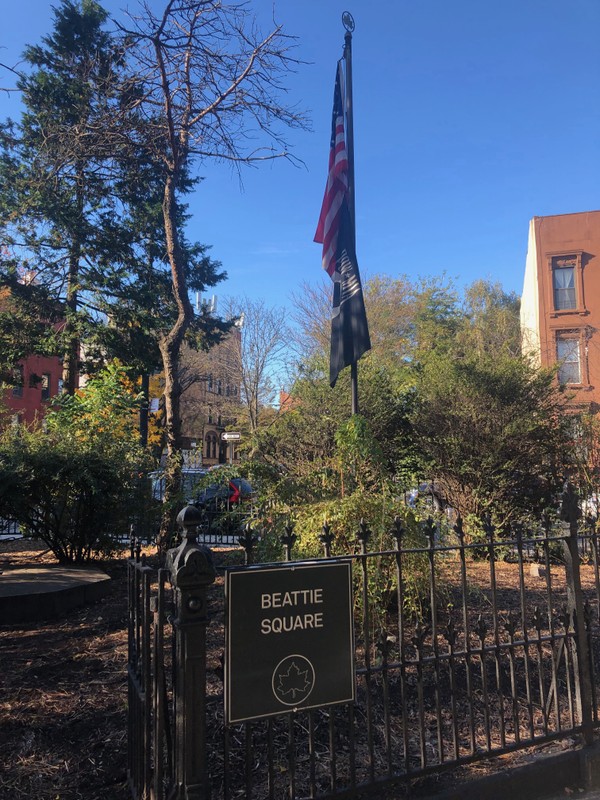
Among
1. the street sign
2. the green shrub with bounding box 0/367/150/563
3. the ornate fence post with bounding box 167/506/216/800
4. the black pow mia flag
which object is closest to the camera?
the ornate fence post with bounding box 167/506/216/800

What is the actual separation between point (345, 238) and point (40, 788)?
5751 millimetres

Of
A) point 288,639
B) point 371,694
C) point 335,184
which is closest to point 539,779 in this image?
point 371,694

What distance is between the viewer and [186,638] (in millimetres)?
2133

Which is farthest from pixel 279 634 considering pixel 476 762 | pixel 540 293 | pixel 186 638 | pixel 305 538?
pixel 540 293

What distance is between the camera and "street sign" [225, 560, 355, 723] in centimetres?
229

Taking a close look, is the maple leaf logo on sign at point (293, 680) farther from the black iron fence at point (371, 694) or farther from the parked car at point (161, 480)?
the parked car at point (161, 480)

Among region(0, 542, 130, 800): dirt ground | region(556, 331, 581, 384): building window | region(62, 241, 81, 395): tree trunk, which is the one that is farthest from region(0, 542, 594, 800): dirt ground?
region(556, 331, 581, 384): building window

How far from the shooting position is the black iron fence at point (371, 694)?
2.17 m

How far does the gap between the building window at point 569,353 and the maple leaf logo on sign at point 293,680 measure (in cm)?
2728

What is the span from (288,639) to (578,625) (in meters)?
1.88

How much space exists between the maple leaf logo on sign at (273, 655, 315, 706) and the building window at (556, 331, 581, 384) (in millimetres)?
27277

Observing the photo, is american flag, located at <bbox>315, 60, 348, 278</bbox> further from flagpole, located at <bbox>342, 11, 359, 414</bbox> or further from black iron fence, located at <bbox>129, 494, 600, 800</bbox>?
black iron fence, located at <bbox>129, 494, 600, 800</bbox>

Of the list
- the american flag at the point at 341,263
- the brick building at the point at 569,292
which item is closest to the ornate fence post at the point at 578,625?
the american flag at the point at 341,263

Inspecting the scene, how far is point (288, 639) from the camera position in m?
2.39
